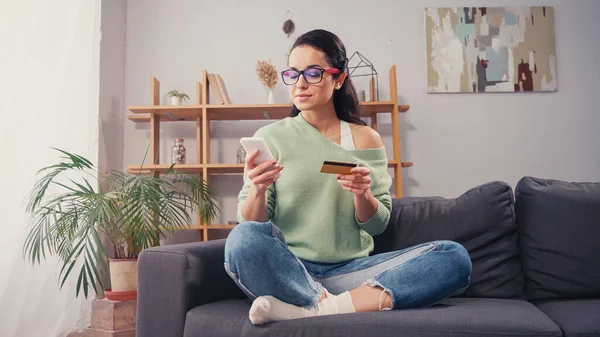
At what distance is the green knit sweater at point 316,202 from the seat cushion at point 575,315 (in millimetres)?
516

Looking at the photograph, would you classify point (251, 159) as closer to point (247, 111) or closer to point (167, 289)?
point (167, 289)

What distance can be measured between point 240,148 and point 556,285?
212 cm

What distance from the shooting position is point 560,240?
1.61m

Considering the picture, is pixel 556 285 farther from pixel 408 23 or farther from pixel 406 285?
pixel 408 23

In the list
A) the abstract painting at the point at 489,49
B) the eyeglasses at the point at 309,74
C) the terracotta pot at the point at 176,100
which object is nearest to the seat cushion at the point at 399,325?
the eyeglasses at the point at 309,74

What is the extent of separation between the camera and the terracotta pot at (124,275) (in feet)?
8.20

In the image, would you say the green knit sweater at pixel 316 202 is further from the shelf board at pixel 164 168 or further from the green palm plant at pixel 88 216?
the shelf board at pixel 164 168

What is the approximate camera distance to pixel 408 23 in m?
3.53

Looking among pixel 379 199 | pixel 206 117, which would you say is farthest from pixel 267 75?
pixel 379 199

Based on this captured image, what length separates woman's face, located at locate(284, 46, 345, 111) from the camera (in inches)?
62.7

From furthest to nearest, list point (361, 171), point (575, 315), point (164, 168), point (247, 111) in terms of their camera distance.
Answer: point (247, 111) < point (164, 168) < point (361, 171) < point (575, 315)

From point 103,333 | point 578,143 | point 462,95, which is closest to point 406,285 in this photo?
point 103,333

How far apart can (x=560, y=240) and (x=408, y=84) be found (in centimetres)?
205

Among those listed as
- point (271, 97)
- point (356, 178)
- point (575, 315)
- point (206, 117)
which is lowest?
point (575, 315)
